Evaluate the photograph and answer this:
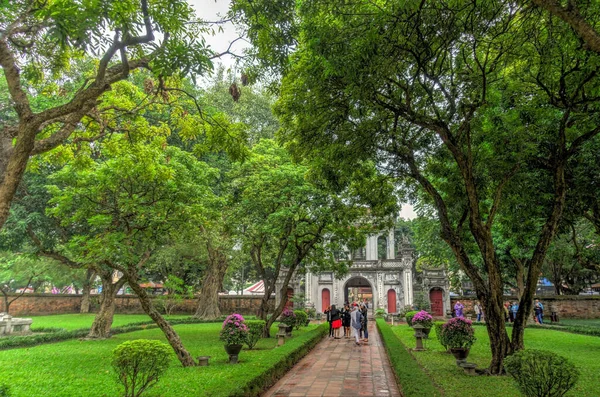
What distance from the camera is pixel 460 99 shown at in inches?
344

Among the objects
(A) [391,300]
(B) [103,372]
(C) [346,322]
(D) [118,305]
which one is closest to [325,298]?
(A) [391,300]

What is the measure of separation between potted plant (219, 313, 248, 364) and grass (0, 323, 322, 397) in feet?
1.00

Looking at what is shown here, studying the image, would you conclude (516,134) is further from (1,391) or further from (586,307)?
(586,307)

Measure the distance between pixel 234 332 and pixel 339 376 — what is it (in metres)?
2.99

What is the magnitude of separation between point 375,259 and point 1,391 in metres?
26.7

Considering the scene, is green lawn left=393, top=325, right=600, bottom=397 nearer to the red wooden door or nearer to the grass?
the grass

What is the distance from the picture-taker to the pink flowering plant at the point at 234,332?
33.2ft

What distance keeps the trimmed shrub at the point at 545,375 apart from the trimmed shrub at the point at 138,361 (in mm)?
5321

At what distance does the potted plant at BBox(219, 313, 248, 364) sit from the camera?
389 inches

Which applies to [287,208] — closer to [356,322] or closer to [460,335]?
[356,322]

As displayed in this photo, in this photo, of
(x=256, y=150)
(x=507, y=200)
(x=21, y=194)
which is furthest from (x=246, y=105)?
(x=507, y=200)

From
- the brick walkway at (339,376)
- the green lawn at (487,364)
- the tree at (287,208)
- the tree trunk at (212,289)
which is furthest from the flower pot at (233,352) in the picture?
the tree trunk at (212,289)

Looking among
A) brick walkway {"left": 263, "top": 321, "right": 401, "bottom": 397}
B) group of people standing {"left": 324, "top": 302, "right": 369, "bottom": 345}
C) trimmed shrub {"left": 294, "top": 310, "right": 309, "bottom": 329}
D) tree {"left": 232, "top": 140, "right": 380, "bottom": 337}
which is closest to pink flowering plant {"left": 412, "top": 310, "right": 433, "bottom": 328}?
group of people standing {"left": 324, "top": 302, "right": 369, "bottom": 345}

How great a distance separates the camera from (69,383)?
7.94 metres
